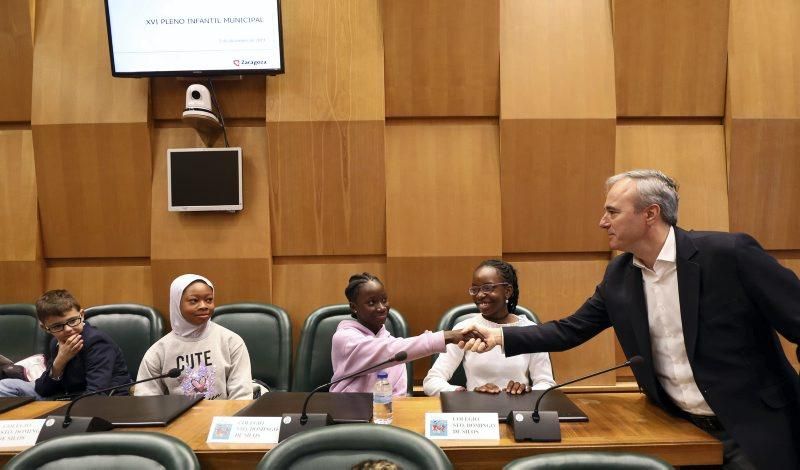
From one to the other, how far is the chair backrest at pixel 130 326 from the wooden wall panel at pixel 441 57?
71.0 inches

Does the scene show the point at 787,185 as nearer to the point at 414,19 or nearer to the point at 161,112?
the point at 414,19

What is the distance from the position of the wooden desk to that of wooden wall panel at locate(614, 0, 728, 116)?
217 cm

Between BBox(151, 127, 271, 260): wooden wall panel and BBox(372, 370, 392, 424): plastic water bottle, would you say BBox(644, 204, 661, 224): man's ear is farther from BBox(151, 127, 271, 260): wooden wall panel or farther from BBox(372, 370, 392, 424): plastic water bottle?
BBox(151, 127, 271, 260): wooden wall panel

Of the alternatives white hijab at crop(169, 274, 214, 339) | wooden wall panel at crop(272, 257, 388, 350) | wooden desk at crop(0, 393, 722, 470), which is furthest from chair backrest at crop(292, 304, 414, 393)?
wooden desk at crop(0, 393, 722, 470)

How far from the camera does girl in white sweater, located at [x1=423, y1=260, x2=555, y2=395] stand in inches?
103

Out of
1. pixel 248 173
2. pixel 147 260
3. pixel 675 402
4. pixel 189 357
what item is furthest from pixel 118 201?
pixel 675 402

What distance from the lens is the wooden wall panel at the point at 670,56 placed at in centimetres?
338

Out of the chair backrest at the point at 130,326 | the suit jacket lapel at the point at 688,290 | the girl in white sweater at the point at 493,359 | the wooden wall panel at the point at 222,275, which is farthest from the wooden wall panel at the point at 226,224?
the suit jacket lapel at the point at 688,290

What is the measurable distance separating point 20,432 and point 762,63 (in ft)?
13.1

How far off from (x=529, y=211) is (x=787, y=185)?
1.52 metres

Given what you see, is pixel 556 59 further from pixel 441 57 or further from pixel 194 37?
pixel 194 37

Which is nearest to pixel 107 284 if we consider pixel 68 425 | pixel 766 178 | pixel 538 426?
pixel 68 425

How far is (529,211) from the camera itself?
345 cm

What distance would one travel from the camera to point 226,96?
3479 millimetres
